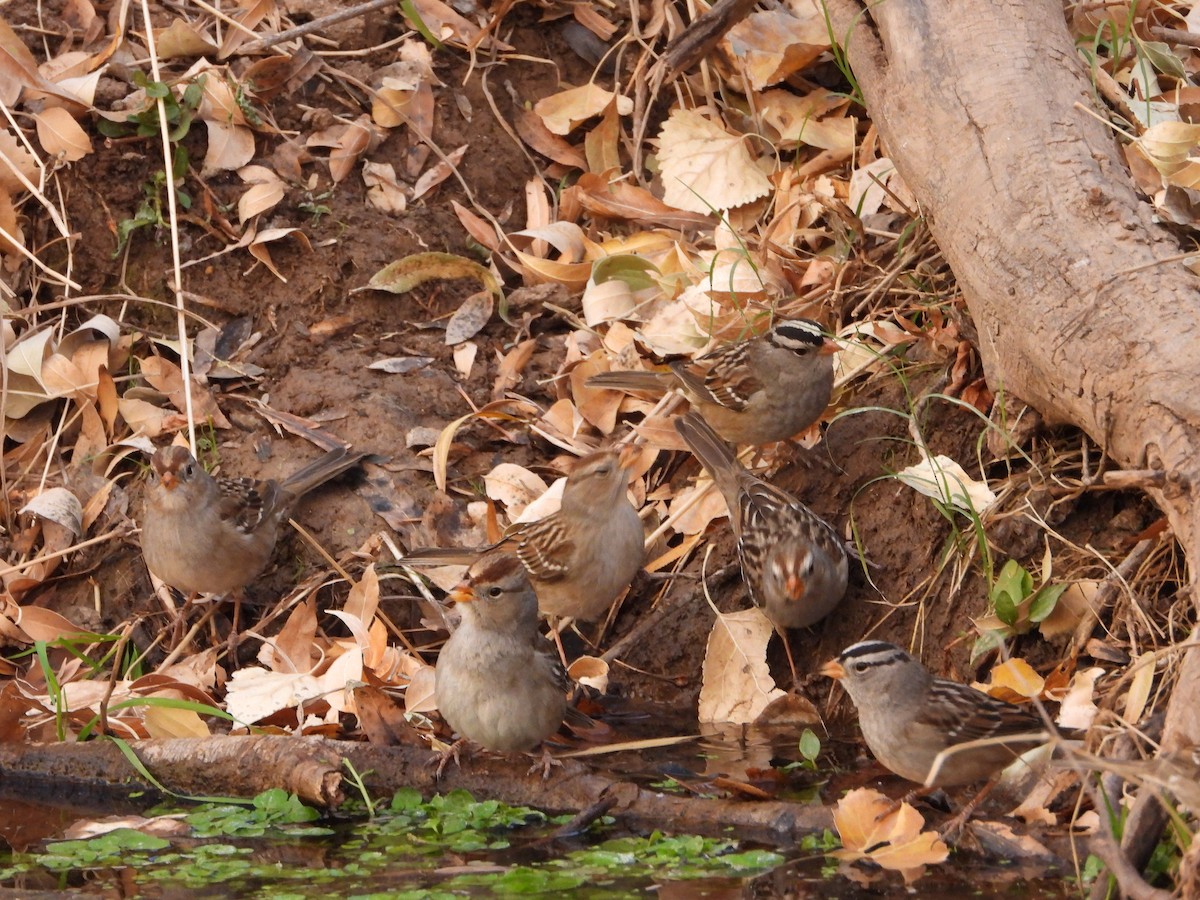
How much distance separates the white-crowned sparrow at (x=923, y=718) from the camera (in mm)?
4863

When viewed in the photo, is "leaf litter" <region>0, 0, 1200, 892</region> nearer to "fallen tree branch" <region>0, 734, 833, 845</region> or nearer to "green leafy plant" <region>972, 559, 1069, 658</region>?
"green leafy plant" <region>972, 559, 1069, 658</region>

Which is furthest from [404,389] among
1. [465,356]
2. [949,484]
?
[949,484]

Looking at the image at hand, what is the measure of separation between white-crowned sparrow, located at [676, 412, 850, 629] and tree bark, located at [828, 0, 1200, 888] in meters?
0.95

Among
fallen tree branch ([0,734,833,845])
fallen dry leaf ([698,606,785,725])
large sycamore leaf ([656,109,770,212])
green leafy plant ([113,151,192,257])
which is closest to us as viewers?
fallen tree branch ([0,734,833,845])

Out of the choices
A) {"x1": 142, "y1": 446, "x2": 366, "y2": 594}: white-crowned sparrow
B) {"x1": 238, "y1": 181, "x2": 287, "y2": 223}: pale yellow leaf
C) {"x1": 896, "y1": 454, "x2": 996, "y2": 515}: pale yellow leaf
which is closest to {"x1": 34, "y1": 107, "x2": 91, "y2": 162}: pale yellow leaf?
{"x1": 238, "y1": 181, "x2": 287, "y2": 223}: pale yellow leaf

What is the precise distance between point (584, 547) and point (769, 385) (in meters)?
1.11

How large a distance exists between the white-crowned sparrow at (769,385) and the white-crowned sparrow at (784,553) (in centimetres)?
27

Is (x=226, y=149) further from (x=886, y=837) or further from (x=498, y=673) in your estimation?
(x=886, y=837)

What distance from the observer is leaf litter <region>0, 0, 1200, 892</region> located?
6227mm

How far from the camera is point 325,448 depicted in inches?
292

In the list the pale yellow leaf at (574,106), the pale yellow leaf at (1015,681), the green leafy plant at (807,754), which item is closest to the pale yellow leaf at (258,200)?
the pale yellow leaf at (574,106)

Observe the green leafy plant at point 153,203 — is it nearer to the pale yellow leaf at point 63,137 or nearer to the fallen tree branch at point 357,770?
the pale yellow leaf at point 63,137

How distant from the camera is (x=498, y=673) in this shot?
540 centimetres

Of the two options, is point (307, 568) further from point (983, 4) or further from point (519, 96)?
point (983, 4)
